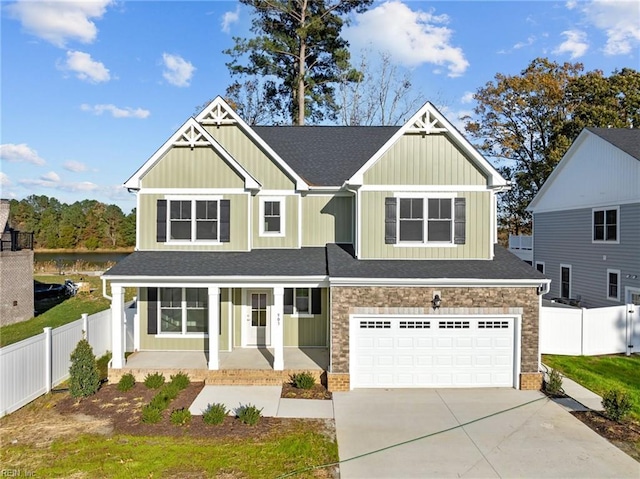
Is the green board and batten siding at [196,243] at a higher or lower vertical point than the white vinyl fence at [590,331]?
higher

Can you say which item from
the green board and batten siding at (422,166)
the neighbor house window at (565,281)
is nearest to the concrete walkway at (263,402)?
the green board and batten siding at (422,166)

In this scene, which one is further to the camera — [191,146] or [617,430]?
[191,146]

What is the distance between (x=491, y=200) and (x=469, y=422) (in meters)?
6.35

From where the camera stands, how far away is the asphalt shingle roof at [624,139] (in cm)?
1627

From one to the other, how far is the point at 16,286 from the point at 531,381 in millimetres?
21911

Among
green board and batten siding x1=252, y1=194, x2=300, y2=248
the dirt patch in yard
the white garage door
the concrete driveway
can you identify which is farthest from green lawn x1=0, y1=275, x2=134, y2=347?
the dirt patch in yard

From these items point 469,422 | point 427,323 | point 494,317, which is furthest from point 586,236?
point 469,422

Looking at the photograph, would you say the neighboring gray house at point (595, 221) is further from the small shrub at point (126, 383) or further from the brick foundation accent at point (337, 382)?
the small shrub at point (126, 383)

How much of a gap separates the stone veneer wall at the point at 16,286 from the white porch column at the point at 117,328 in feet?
37.0

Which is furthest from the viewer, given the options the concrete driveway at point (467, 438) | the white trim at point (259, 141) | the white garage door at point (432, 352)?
the white trim at point (259, 141)

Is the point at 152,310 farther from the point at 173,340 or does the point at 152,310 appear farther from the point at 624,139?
the point at 624,139

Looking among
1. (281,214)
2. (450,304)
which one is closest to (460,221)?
(450,304)

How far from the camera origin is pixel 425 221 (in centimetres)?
1203

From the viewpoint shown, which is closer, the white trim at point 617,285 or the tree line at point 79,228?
the white trim at point 617,285
